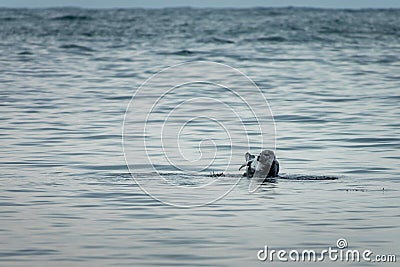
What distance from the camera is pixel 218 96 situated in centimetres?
2969

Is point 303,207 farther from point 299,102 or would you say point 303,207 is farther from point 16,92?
point 16,92

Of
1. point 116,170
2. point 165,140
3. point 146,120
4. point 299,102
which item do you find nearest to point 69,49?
point 299,102

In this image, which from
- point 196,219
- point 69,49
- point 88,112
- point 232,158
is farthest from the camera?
point 69,49

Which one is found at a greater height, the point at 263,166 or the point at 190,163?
the point at 190,163

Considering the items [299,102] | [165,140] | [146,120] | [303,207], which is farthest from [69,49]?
[303,207]

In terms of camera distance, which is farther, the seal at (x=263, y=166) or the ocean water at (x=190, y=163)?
the seal at (x=263, y=166)

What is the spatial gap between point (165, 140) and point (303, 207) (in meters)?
7.07

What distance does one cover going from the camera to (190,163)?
54.9ft

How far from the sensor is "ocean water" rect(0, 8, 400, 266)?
431 inches

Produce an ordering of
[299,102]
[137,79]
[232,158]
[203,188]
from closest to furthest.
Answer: [203,188] < [232,158] < [299,102] < [137,79]

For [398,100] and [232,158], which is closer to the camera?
[232,158]

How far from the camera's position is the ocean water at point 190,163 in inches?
431

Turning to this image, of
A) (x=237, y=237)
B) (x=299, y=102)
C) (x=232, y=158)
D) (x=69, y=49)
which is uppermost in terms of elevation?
(x=69, y=49)

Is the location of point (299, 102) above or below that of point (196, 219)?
above
